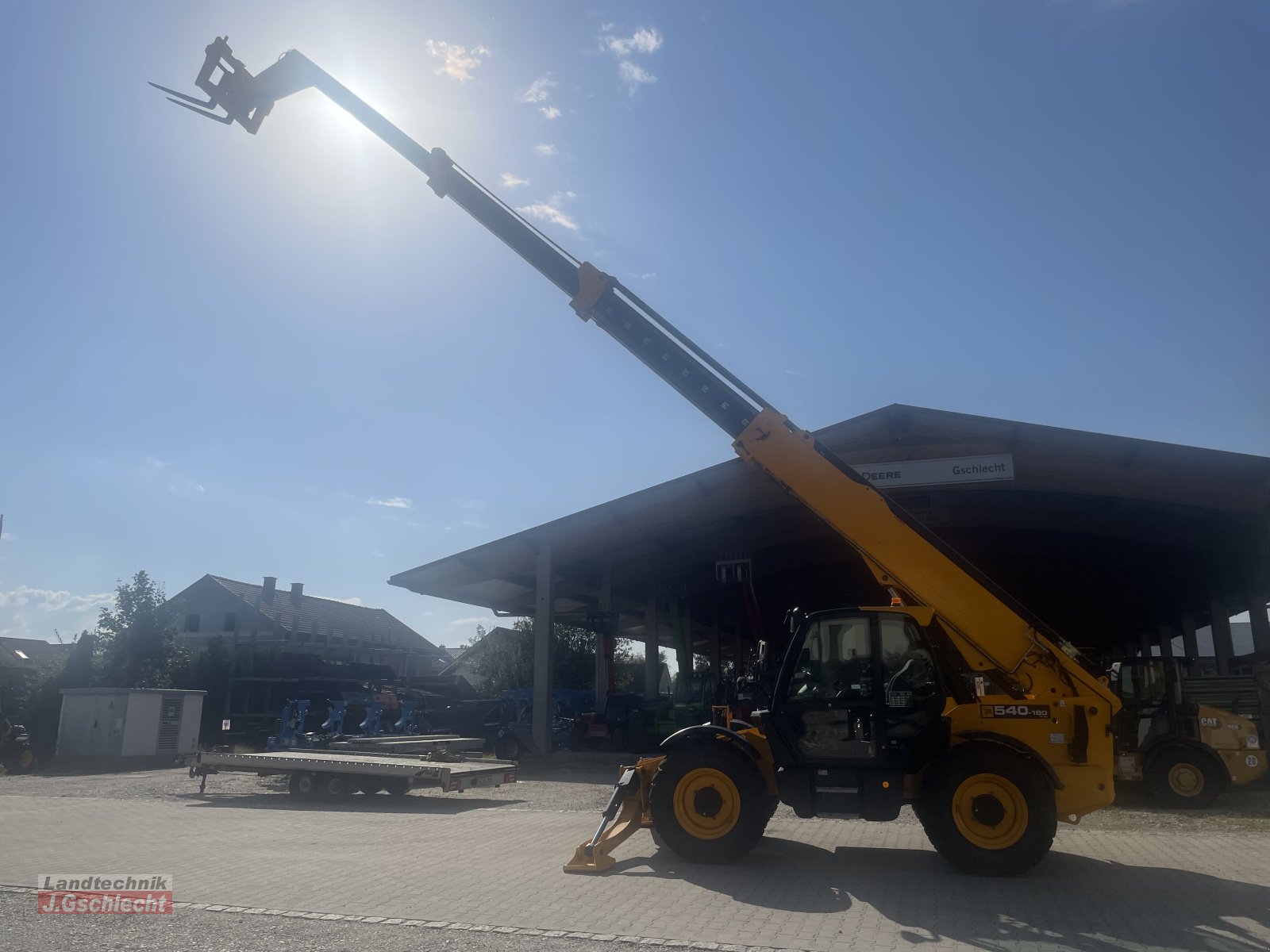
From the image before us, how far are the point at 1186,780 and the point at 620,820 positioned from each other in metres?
9.30

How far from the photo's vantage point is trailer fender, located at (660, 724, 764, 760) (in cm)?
840

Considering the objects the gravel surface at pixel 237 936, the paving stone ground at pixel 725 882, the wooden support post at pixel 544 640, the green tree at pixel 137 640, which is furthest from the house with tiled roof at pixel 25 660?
the gravel surface at pixel 237 936

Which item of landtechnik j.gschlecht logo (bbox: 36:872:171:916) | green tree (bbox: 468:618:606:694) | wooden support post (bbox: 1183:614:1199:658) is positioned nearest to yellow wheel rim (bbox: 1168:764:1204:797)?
landtechnik j.gschlecht logo (bbox: 36:872:171:916)

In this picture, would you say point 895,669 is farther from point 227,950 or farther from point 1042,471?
point 1042,471

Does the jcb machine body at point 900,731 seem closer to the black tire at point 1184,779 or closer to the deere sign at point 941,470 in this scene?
the black tire at point 1184,779

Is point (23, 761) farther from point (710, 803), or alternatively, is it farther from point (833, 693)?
point (833, 693)

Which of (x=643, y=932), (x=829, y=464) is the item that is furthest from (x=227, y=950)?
(x=829, y=464)

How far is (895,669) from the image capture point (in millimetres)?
8164

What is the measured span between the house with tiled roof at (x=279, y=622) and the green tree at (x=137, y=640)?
414 inches

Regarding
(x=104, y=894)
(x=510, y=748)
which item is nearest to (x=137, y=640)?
(x=510, y=748)

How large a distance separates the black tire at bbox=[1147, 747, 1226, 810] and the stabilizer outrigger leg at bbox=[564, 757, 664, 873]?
857cm

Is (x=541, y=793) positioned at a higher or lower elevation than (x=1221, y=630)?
lower

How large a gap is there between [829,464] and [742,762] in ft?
9.52

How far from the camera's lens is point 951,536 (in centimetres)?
2525
